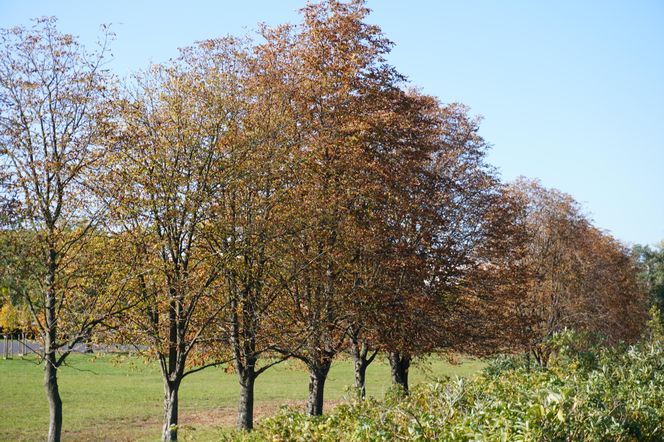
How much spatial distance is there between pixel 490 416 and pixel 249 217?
1096cm

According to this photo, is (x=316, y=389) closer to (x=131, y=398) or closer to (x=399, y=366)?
(x=399, y=366)

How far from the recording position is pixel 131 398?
116ft

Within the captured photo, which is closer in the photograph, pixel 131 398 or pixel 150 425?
pixel 150 425

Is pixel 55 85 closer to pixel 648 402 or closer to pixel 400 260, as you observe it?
pixel 400 260

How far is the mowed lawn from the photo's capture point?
937 inches

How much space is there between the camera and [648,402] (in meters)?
10.8

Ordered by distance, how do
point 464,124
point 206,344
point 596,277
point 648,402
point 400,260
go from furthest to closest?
point 596,277 < point 464,124 < point 400,260 < point 206,344 < point 648,402

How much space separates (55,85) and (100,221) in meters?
3.53

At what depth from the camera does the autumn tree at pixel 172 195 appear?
51.6 ft

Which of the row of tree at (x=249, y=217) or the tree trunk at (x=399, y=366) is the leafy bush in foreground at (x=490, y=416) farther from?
the tree trunk at (x=399, y=366)

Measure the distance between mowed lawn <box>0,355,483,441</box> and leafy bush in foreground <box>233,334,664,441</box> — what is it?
5.01ft

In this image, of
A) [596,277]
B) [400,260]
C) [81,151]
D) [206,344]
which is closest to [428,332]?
[400,260]

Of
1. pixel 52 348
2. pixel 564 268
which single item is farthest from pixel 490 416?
pixel 564 268

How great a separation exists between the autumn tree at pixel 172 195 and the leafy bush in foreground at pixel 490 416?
7.11 m
